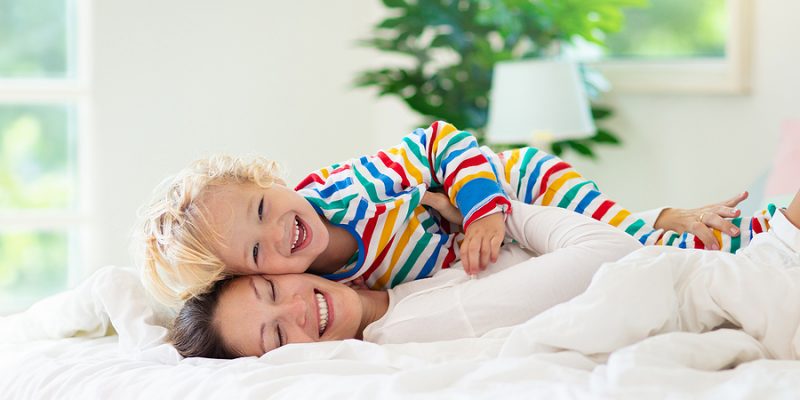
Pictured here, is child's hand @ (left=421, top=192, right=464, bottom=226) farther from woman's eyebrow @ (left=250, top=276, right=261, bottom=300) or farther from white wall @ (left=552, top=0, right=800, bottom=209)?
white wall @ (left=552, top=0, right=800, bottom=209)

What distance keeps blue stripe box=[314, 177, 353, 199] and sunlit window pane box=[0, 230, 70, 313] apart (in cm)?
284

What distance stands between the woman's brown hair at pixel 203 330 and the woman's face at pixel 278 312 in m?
0.01

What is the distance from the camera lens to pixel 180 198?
1553mm

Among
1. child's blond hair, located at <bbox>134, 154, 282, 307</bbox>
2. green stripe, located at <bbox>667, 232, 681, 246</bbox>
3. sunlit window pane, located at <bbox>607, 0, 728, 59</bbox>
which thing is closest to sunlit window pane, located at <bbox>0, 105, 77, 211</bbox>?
sunlit window pane, located at <bbox>607, 0, 728, 59</bbox>

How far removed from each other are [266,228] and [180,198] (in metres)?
0.14

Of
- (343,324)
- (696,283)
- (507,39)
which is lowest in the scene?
(343,324)

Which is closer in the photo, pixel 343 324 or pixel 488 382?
pixel 488 382

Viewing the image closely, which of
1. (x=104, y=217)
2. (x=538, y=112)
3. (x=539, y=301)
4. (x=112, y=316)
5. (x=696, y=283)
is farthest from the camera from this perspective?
(x=104, y=217)

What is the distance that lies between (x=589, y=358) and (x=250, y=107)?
11.0ft

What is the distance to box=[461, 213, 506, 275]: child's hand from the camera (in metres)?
1.56

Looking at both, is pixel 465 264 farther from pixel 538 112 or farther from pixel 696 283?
pixel 538 112

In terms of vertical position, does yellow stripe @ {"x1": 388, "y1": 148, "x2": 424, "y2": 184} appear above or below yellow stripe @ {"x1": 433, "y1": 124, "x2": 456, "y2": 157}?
below

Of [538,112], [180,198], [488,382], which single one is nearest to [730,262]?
[488,382]

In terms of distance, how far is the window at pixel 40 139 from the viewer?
416 cm
